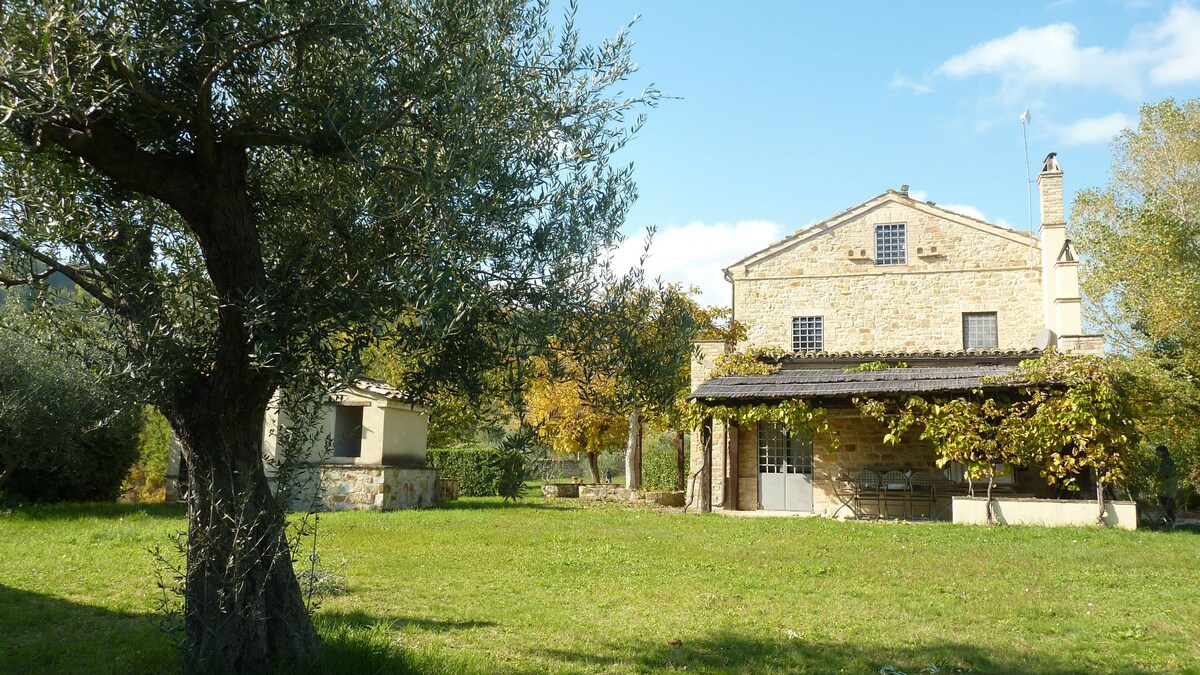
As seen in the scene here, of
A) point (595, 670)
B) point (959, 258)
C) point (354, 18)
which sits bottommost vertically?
point (595, 670)

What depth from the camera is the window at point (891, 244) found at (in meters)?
24.2

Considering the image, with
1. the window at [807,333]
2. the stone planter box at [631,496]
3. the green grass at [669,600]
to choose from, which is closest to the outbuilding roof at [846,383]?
the green grass at [669,600]

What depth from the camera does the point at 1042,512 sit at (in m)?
15.9

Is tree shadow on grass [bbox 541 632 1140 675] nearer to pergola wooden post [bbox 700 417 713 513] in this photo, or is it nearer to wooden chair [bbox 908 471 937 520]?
wooden chair [bbox 908 471 937 520]

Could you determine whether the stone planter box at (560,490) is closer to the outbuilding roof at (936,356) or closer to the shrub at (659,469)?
the shrub at (659,469)

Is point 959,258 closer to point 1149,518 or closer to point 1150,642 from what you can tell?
point 1149,518

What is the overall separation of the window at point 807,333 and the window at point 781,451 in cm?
557

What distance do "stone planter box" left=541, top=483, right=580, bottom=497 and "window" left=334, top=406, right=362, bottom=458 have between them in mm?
7728

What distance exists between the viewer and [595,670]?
604 cm

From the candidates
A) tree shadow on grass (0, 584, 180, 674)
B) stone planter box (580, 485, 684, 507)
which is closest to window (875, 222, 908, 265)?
stone planter box (580, 485, 684, 507)

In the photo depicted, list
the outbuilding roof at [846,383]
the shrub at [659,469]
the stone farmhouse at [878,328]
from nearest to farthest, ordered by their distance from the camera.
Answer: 1. the outbuilding roof at [846,383]
2. the stone farmhouse at [878,328]
3. the shrub at [659,469]

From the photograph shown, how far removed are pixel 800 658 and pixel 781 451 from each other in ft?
44.3

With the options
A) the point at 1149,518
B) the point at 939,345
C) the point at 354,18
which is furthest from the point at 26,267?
the point at 939,345

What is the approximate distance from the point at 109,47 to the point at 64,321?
2.22 metres
